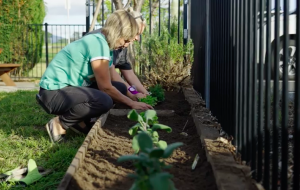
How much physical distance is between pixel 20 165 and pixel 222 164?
1.50 m

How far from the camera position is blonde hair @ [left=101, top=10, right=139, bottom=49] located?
3695 millimetres

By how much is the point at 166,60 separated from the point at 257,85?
371cm

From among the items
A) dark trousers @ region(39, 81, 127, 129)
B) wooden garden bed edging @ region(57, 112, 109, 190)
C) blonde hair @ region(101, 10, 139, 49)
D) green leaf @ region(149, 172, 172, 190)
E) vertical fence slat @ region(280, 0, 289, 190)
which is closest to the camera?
green leaf @ region(149, 172, 172, 190)

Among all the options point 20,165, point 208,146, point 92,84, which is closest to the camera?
point 208,146

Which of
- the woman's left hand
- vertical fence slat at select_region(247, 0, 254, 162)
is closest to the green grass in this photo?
the woman's left hand

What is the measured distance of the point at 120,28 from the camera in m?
3.70

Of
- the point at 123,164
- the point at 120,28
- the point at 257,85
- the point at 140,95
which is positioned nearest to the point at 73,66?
the point at 120,28

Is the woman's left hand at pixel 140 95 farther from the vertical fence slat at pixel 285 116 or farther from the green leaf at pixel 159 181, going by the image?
the green leaf at pixel 159 181

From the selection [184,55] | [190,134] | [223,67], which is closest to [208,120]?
[190,134]

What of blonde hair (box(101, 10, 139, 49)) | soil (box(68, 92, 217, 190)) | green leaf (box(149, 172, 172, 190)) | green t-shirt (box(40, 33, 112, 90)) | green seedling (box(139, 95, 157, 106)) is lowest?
soil (box(68, 92, 217, 190))

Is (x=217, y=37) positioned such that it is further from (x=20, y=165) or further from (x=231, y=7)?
(x=20, y=165)

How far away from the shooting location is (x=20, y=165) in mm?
3043

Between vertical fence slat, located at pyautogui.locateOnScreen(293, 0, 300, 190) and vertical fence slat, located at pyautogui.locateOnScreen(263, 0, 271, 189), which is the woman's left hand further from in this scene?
vertical fence slat, located at pyautogui.locateOnScreen(293, 0, 300, 190)

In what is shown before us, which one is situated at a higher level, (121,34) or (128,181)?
(121,34)
